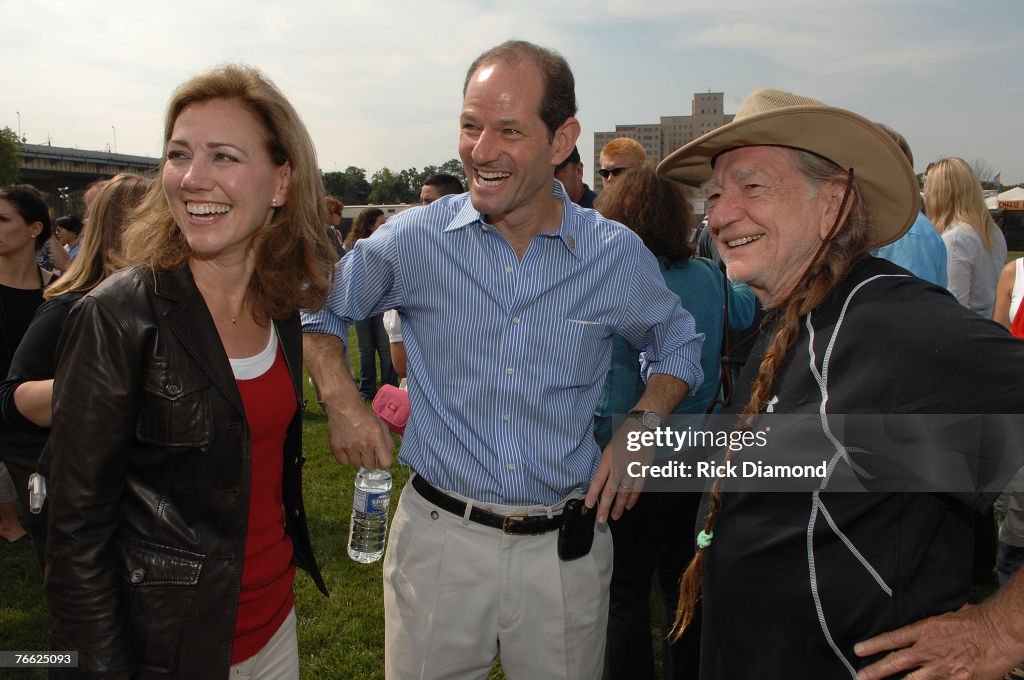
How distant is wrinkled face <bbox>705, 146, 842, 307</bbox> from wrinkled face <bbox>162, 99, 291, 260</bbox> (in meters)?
1.42

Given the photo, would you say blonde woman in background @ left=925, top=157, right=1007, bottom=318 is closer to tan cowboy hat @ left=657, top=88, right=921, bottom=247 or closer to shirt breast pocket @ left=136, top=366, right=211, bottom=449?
tan cowboy hat @ left=657, top=88, right=921, bottom=247

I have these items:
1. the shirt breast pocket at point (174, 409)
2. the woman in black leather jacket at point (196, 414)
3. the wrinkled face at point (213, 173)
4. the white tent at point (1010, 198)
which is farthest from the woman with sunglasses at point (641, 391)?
the white tent at point (1010, 198)

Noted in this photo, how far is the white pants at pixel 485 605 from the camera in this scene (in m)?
2.36

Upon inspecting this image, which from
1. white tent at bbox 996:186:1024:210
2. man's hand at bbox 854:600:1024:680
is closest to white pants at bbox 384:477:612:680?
→ man's hand at bbox 854:600:1024:680

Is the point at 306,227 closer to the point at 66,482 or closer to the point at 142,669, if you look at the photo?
the point at 66,482

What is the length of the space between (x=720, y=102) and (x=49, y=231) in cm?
2338

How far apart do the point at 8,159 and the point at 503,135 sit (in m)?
96.7

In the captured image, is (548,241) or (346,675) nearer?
(548,241)

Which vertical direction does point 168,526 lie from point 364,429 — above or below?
below

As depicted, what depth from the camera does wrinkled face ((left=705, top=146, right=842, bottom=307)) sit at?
189cm

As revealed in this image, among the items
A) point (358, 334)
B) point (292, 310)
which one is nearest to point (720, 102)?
point (358, 334)

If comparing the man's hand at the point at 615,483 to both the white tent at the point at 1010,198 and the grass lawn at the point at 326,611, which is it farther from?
the white tent at the point at 1010,198

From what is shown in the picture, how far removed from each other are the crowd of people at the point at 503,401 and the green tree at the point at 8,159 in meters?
91.2

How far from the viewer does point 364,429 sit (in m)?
2.17
